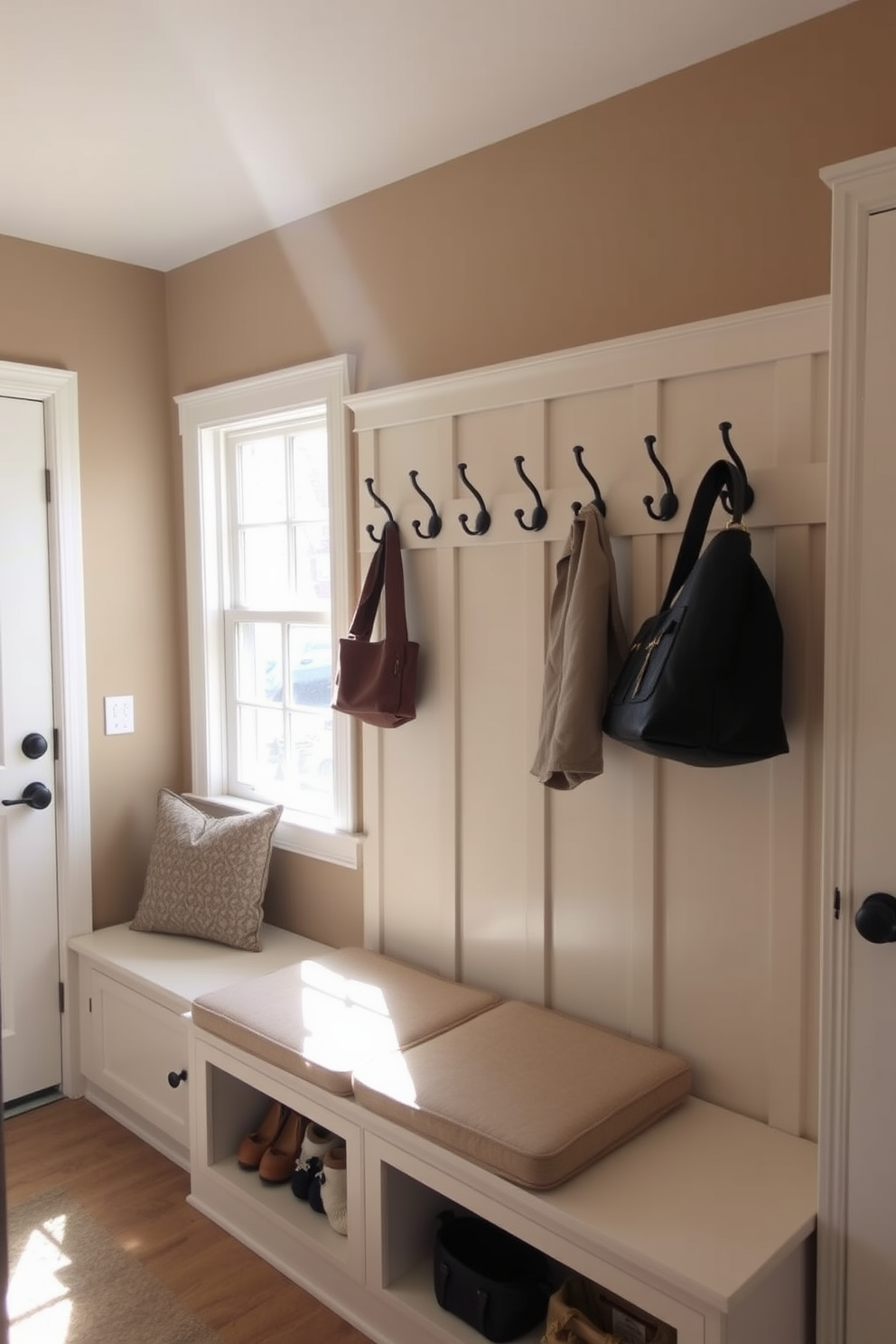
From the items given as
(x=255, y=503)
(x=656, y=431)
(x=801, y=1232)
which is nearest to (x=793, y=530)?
(x=656, y=431)

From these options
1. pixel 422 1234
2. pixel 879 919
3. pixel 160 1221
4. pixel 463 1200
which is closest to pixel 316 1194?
pixel 422 1234

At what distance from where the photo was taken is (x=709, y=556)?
177 cm

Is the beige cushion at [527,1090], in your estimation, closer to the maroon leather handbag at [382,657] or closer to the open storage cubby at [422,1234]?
the open storage cubby at [422,1234]

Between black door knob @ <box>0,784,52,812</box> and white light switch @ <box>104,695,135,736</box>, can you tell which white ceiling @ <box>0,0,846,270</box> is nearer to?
white light switch @ <box>104,695,135,736</box>

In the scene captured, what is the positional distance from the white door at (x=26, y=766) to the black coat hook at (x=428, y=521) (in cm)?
121

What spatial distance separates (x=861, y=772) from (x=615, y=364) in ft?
3.27

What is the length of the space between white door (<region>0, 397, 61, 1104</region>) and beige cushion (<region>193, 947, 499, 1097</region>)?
87 cm

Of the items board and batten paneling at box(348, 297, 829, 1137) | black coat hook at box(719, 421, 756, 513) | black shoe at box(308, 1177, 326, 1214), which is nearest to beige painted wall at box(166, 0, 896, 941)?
board and batten paneling at box(348, 297, 829, 1137)

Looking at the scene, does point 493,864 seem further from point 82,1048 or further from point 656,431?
point 82,1048

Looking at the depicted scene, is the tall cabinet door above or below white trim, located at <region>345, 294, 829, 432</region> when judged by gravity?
below

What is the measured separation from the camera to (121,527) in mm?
3264

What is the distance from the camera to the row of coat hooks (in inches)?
76.2

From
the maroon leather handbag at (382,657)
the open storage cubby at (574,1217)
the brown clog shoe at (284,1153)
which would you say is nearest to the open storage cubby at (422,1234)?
the open storage cubby at (574,1217)

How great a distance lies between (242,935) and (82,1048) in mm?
685
